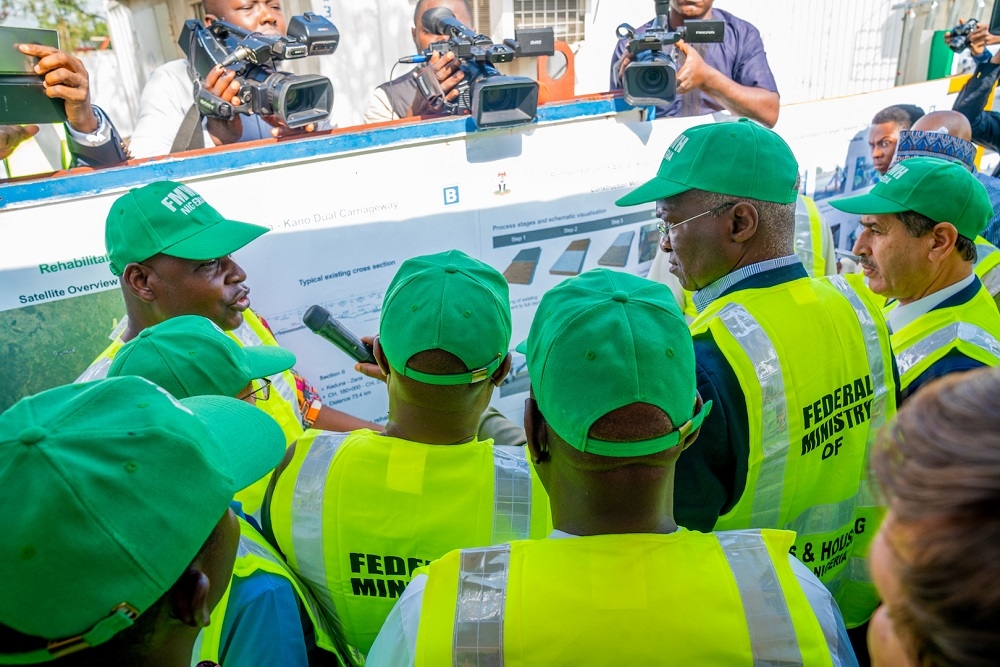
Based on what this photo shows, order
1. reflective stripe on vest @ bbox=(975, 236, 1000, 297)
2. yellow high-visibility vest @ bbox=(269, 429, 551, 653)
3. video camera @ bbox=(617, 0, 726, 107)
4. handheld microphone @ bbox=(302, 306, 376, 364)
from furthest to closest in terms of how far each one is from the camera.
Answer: video camera @ bbox=(617, 0, 726, 107) < reflective stripe on vest @ bbox=(975, 236, 1000, 297) < handheld microphone @ bbox=(302, 306, 376, 364) < yellow high-visibility vest @ bbox=(269, 429, 551, 653)

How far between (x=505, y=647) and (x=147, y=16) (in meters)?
11.1

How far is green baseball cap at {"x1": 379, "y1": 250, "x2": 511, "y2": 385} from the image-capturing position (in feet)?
4.87

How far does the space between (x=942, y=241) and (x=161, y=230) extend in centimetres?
262

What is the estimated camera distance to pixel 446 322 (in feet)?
4.89

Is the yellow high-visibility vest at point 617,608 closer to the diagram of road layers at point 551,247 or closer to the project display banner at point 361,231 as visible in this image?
the project display banner at point 361,231

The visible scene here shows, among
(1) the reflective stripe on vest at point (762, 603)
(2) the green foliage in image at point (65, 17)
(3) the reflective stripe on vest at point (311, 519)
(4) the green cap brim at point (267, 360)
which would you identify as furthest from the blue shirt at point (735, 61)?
(2) the green foliage in image at point (65, 17)

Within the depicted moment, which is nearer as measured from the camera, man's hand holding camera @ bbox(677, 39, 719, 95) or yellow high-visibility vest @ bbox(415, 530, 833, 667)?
yellow high-visibility vest @ bbox(415, 530, 833, 667)

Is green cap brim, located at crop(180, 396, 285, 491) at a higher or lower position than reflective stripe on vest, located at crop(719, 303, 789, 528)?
higher

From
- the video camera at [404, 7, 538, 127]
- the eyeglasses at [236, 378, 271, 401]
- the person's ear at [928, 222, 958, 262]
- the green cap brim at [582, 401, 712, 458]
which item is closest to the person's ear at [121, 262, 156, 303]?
the eyeglasses at [236, 378, 271, 401]

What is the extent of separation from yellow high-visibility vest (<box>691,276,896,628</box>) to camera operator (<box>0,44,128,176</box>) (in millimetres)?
2191

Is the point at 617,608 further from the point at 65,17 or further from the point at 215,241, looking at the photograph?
the point at 65,17

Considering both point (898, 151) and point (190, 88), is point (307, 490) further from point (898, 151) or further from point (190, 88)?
point (898, 151)

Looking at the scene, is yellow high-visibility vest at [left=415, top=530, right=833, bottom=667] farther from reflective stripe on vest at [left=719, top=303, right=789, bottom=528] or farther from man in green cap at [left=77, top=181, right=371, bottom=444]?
man in green cap at [left=77, top=181, right=371, bottom=444]

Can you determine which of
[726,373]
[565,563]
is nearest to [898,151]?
[726,373]
